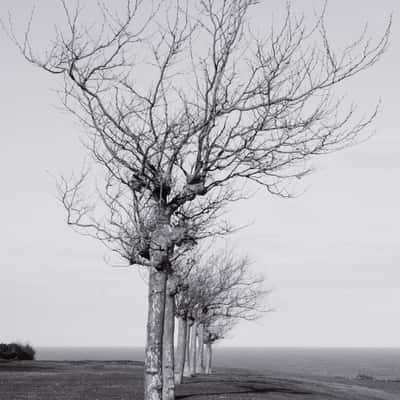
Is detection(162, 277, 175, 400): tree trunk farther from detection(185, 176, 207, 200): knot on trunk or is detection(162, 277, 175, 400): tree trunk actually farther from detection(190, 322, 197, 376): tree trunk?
detection(190, 322, 197, 376): tree trunk

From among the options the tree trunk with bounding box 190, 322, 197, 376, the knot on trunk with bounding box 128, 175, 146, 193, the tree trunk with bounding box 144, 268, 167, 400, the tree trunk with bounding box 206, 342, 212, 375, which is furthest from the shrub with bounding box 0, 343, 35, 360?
the tree trunk with bounding box 144, 268, 167, 400

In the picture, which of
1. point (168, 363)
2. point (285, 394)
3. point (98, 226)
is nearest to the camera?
point (98, 226)

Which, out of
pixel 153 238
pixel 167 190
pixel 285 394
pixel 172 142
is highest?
pixel 172 142

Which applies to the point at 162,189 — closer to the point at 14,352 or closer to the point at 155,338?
the point at 155,338

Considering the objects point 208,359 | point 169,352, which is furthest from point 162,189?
point 208,359

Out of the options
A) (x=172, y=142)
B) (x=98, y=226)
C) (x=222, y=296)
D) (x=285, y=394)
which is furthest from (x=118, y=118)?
(x=222, y=296)

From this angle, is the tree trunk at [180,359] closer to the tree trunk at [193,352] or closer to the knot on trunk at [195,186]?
the tree trunk at [193,352]

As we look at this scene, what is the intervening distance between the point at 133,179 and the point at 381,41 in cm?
747

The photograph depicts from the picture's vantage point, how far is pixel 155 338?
51.8 feet

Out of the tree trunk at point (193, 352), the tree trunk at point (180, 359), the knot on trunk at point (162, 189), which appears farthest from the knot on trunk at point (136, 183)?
the tree trunk at point (193, 352)

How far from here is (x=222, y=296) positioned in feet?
167

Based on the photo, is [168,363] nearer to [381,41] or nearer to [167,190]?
[167,190]

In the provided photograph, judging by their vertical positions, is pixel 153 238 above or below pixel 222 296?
below

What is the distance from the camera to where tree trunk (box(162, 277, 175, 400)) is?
24627mm
